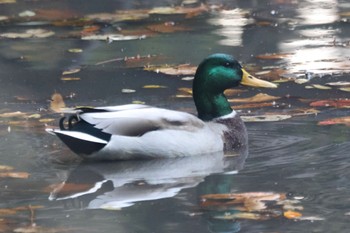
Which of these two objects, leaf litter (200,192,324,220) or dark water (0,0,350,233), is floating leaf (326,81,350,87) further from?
leaf litter (200,192,324,220)

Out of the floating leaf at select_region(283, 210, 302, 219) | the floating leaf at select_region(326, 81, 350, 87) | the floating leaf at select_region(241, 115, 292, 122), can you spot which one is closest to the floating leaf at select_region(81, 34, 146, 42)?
the floating leaf at select_region(326, 81, 350, 87)

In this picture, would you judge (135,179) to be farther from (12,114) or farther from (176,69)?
(176,69)

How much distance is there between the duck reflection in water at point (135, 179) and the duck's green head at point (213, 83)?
41 centimetres

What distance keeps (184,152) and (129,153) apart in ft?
1.29

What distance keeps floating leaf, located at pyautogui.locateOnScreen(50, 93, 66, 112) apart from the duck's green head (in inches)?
60.3

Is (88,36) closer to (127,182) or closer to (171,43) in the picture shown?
(171,43)

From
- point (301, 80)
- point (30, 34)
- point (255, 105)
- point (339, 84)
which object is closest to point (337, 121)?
point (255, 105)

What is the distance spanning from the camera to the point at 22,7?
15898mm

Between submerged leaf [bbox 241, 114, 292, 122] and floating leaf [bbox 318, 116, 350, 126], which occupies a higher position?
floating leaf [bbox 318, 116, 350, 126]

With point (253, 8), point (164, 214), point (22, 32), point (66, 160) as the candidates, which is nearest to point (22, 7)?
point (22, 32)

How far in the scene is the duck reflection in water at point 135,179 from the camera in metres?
7.81

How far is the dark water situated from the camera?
7352 mm

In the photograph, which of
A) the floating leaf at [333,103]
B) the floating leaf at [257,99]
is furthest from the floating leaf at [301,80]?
the floating leaf at [333,103]

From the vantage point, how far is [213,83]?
9.43m
